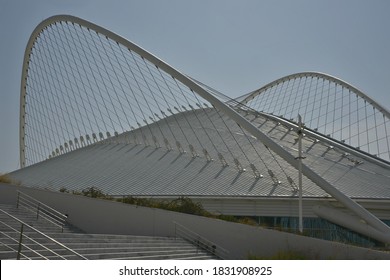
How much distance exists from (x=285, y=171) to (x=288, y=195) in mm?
3396

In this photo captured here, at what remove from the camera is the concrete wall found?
741 inches

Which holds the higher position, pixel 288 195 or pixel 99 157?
pixel 99 157

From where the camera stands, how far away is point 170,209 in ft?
76.6

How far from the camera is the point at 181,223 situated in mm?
21625

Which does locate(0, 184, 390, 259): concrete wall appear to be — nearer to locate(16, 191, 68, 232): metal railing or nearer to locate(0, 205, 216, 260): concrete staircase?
locate(16, 191, 68, 232): metal railing

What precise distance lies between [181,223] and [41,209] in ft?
21.4

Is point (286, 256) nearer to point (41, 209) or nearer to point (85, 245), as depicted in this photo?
point (85, 245)

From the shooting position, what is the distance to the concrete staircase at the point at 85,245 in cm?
1409

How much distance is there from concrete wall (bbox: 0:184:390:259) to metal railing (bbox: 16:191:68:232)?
418 millimetres

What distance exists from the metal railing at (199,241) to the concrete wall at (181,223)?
159 mm

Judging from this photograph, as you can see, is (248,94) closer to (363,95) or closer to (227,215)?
(363,95)

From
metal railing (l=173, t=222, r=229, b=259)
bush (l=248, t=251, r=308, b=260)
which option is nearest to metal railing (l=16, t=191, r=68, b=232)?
metal railing (l=173, t=222, r=229, b=259)
